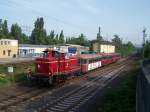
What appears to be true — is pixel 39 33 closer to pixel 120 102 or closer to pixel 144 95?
pixel 120 102

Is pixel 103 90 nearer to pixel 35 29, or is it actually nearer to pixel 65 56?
pixel 65 56

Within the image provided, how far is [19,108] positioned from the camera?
16.1 metres

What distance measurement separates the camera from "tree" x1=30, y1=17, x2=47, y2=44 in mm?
106562

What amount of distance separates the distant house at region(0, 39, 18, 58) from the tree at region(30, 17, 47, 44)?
105 feet

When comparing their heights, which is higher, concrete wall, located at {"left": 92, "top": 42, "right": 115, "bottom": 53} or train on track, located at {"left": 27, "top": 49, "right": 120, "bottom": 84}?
concrete wall, located at {"left": 92, "top": 42, "right": 115, "bottom": 53}

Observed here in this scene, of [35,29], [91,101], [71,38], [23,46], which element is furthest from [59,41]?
[91,101]

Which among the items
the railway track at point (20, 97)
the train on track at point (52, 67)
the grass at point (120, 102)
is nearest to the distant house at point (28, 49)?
the train on track at point (52, 67)

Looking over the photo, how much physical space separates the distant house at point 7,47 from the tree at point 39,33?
105ft

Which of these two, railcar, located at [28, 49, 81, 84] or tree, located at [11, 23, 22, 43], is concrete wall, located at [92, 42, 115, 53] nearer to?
tree, located at [11, 23, 22, 43]

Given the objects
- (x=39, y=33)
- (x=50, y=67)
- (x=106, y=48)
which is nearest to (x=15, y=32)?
(x=39, y=33)

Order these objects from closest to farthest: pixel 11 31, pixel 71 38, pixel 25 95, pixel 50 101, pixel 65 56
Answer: pixel 50 101, pixel 25 95, pixel 65 56, pixel 11 31, pixel 71 38

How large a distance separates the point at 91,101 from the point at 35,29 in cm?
9000

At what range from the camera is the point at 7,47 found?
73688mm

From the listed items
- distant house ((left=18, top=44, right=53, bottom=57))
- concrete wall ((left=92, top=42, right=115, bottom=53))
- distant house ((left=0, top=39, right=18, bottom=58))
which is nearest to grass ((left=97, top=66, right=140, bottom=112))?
distant house ((left=0, top=39, right=18, bottom=58))
